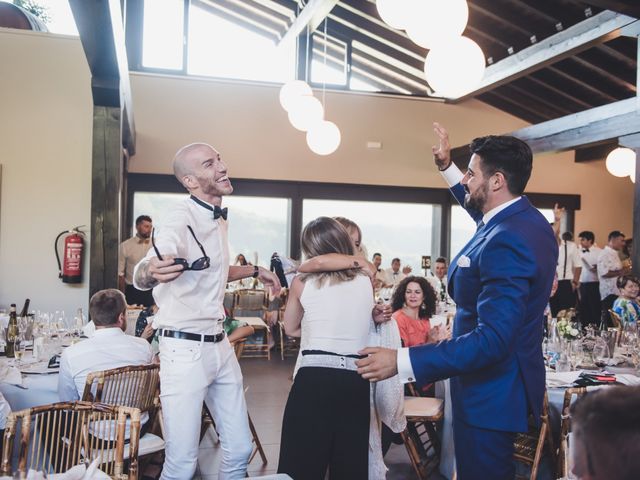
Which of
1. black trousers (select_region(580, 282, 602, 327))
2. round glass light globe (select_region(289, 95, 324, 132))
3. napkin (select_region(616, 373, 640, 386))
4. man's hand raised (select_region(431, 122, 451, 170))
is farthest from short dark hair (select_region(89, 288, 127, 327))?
black trousers (select_region(580, 282, 602, 327))

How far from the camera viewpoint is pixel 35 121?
23.6 feet

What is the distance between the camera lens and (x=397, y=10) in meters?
4.12

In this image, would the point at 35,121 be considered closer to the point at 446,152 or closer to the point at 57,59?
the point at 57,59

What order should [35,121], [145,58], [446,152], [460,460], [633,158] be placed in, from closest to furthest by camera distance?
[460,460] < [446,152] < [35,121] < [633,158] < [145,58]

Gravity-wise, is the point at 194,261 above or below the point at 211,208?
below

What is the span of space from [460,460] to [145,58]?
1020 cm

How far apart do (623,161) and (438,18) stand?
5.35 m

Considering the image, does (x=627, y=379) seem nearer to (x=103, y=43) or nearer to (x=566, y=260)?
(x=103, y=43)

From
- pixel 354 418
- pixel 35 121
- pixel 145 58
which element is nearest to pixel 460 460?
pixel 354 418

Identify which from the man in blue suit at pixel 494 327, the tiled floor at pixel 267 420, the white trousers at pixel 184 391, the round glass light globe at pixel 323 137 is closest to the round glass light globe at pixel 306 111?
the round glass light globe at pixel 323 137

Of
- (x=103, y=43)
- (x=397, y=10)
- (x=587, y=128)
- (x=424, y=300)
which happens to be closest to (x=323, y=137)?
(x=587, y=128)

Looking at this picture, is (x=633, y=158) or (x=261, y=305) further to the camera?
(x=261, y=305)

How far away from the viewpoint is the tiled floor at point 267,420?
14.1 feet

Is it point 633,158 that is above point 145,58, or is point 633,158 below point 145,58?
below
